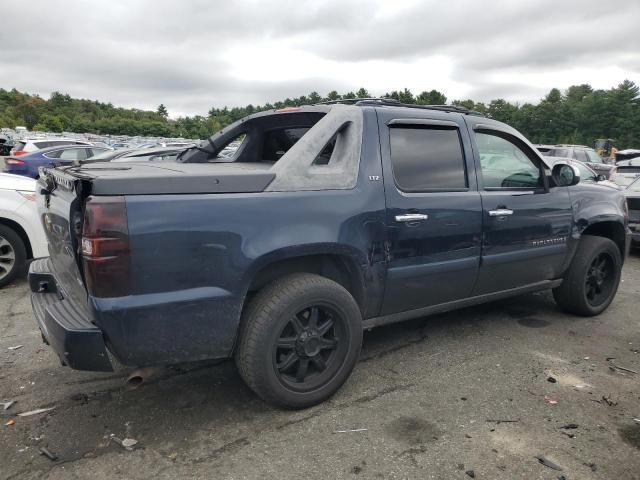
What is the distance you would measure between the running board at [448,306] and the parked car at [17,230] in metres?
4.00

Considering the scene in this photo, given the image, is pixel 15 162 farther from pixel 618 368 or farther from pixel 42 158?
pixel 618 368

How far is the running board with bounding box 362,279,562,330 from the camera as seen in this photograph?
353cm

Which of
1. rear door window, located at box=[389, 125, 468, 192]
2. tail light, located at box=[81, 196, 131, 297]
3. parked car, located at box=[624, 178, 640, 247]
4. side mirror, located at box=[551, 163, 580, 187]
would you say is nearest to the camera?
tail light, located at box=[81, 196, 131, 297]

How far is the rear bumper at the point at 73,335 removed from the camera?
8.39 ft

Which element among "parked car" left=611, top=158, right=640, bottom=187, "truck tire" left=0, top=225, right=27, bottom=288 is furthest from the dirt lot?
"parked car" left=611, top=158, right=640, bottom=187

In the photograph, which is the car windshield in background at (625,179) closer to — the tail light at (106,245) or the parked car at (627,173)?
the parked car at (627,173)

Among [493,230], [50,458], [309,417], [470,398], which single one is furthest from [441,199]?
[50,458]

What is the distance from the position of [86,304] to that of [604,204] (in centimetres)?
456

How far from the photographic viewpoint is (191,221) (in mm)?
2609

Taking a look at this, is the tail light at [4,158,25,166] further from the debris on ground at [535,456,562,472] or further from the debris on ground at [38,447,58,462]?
the debris on ground at [535,456,562,472]

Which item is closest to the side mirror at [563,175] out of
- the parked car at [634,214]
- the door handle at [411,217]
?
the door handle at [411,217]

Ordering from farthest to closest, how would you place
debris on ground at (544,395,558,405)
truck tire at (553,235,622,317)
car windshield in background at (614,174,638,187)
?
1. car windshield in background at (614,174,638,187)
2. truck tire at (553,235,622,317)
3. debris on ground at (544,395,558,405)

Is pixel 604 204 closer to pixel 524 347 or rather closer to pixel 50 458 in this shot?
pixel 524 347

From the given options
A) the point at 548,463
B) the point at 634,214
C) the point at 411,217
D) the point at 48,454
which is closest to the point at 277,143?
the point at 411,217
